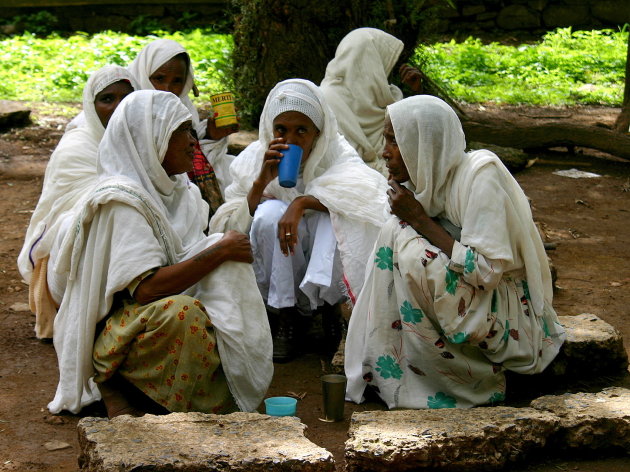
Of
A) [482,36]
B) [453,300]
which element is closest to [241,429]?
[453,300]

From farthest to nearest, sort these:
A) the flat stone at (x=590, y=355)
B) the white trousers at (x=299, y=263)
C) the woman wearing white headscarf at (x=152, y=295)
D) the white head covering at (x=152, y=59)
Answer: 1. the white head covering at (x=152, y=59)
2. the white trousers at (x=299, y=263)
3. the flat stone at (x=590, y=355)
4. the woman wearing white headscarf at (x=152, y=295)

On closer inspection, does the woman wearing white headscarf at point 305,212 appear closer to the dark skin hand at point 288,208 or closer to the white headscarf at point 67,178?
the dark skin hand at point 288,208

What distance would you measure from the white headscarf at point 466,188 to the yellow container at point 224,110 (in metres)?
1.50

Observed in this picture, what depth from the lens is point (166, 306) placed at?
331 centimetres

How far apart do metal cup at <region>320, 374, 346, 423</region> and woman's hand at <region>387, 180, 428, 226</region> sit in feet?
2.40

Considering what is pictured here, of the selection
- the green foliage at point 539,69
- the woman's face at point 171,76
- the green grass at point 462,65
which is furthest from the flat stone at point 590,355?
the green foliage at point 539,69

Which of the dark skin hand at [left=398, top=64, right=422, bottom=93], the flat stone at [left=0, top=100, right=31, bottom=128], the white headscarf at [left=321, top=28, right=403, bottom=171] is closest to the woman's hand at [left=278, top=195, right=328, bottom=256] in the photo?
the white headscarf at [left=321, top=28, right=403, bottom=171]

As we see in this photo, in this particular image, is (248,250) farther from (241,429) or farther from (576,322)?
(576,322)

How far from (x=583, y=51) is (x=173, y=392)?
10.8 meters

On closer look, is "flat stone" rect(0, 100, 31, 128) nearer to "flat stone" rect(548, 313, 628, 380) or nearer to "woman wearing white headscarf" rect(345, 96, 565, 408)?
"woman wearing white headscarf" rect(345, 96, 565, 408)

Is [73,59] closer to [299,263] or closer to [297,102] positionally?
[297,102]

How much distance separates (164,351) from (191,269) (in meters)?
0.34

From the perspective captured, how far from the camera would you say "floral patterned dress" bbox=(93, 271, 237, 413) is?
Answer: 10.8ft

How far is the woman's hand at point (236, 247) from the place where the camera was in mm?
3488
